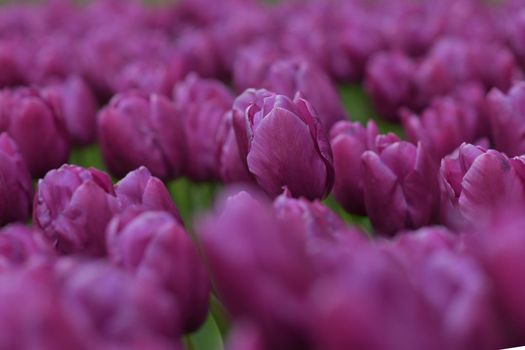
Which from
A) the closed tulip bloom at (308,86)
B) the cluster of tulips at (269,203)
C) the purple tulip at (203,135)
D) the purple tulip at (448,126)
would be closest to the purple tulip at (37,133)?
the cluster of tulips at (269,203)

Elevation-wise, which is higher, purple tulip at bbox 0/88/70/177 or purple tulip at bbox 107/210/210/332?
purple tulip at bbox 107/210/210/332

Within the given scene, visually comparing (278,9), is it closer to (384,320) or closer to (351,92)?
(351,92)

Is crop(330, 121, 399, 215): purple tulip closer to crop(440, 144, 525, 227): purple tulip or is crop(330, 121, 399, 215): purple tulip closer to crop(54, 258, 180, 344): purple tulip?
crop(440, 144, 525, 227): purple tulip

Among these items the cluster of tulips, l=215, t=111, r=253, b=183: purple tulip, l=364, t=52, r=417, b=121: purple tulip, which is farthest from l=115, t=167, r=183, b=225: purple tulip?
l=364, t=52, r=417, b=121: purple tulip

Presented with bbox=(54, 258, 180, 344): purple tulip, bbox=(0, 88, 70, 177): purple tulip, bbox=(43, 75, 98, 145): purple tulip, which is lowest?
bbox=(43, 75, 98, 145): purple tulip

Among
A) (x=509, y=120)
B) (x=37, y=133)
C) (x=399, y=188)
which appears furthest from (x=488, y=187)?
(x=37, y=133)

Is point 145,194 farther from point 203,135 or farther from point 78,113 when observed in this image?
→ point 78,113

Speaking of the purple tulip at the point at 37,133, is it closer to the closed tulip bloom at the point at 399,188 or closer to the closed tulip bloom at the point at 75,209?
the closed tulip bloom at the point at 75,209

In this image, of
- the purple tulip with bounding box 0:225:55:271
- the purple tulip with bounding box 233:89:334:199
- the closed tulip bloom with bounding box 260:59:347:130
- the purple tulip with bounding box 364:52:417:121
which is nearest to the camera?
the purple tulip with bounding box 0:225:55:271
